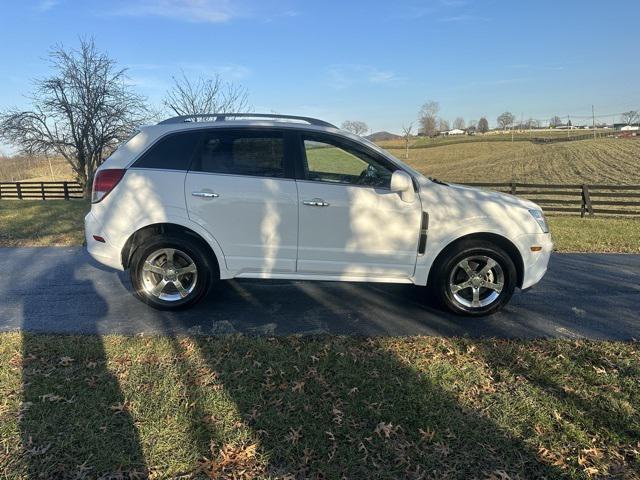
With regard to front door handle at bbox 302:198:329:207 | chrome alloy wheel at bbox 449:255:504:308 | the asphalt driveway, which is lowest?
the asphalt driveway

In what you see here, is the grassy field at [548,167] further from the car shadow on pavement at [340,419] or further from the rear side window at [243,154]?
the car shadow on pavement at [340,419]

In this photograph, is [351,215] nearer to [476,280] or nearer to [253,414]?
[476,280]

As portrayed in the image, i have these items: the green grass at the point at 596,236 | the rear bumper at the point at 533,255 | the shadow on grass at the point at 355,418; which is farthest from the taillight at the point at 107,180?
the green grass at the point at 596,236

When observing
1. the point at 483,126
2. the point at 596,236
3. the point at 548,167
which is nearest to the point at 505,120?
the point at 483,126

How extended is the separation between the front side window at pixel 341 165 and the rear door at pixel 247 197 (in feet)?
0.76

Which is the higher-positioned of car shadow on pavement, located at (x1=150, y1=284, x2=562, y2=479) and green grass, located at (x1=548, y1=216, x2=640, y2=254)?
green grass, located at (x1=548, y1=216, x2=640, y2=254)

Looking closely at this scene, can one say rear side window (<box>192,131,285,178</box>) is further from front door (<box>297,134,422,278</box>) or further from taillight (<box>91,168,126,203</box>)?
taillight (<box>91,168,126,203</box>)

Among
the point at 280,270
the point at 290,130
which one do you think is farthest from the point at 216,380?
the point at 290,130

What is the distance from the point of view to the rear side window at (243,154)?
446 centimetres

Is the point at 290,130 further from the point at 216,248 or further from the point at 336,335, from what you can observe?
the point at 336,335

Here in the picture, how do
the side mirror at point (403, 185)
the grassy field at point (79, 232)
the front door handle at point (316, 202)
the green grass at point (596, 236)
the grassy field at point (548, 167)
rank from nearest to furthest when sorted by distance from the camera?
the side mirror at point (403, 185), the front door handle at point (316, 202), the green grass at point (596, 236), the grassy field at point (79, 232), the grassy field at point (548, 167)

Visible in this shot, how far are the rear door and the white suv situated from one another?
1 cm

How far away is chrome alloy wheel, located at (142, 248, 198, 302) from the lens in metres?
4.51

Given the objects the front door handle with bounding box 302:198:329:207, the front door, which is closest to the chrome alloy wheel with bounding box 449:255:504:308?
the front door
